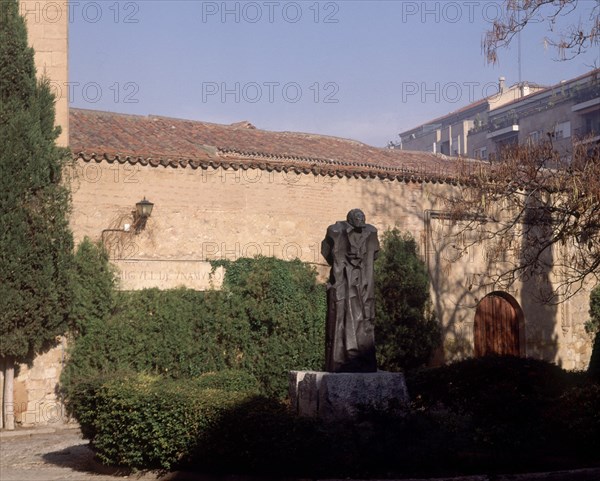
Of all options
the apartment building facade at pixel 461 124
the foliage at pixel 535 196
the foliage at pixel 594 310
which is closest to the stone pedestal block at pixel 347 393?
the foliage at pixel 535 196

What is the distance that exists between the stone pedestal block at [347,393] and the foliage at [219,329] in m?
7.44

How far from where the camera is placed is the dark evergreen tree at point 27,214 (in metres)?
16.3

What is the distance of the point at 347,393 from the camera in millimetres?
10133

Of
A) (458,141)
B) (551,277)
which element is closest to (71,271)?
(551,277)

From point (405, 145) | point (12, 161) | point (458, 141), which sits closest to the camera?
point (12, 161)

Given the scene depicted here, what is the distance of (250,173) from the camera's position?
19078mm

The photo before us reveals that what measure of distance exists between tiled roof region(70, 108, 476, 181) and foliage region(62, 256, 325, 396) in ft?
7.68

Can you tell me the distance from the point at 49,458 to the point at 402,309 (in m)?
8.96

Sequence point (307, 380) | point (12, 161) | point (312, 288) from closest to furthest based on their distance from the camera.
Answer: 1. point (307, 380)
2. point (12, 161)
3. point (312, 288)

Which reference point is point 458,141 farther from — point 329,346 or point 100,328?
point 329,346

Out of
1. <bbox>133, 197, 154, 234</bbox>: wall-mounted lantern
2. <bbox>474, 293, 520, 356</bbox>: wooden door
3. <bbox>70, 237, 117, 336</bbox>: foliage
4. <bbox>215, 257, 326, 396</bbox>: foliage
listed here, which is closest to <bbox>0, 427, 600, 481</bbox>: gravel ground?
<bbox>70, 237, 117, 336</bbox>: foliage

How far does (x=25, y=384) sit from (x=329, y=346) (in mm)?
8308

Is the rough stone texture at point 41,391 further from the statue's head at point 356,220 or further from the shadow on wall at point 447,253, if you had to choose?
the statue's head at point 356,220

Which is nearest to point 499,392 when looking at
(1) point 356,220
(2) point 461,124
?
(1) point 356,220
